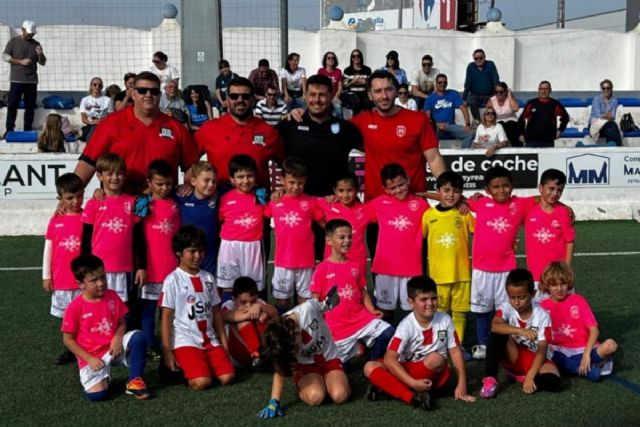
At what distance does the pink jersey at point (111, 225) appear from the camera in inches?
272

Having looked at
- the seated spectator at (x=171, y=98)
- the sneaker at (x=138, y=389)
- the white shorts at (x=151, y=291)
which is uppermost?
the seated spectator at (x=171, y=98)

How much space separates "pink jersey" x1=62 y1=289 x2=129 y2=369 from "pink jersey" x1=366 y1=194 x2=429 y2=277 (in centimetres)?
217

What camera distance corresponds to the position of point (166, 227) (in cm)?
698

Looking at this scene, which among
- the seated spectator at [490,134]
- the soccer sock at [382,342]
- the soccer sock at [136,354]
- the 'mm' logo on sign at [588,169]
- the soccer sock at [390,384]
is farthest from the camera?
the seated spectator at [490,134]

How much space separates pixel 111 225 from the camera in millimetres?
6891

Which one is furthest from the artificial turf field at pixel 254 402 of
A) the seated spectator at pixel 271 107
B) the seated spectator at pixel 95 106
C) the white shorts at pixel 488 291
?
the seated spectator at pixel 95 106

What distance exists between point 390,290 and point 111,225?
2260 millimetres

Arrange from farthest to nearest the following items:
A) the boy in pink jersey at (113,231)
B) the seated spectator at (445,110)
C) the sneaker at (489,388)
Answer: the seated spectator at (445,110) → the boy in pink jersey at (113,231) → the sneaker at (489,388)

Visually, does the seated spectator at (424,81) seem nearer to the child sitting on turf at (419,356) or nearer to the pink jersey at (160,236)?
the pink jersey at (160,236)

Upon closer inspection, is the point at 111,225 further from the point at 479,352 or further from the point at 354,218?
the point at 479,352

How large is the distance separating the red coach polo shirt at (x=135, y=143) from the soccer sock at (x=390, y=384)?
232 cm

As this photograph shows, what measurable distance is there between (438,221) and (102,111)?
10.4m

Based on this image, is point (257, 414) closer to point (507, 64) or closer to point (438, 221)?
point (438, 221)

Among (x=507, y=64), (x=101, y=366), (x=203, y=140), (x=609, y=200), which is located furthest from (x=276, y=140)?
(x=507, y=64)
